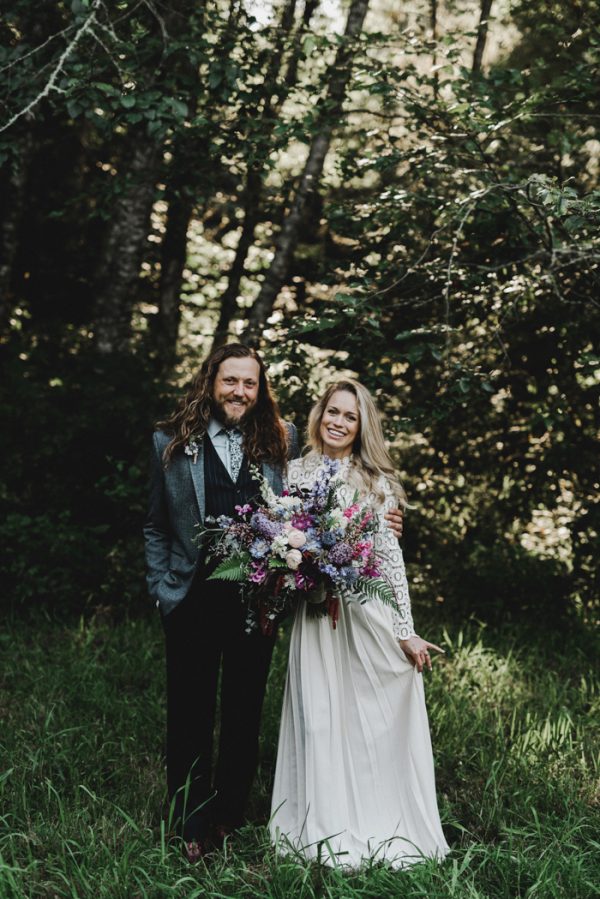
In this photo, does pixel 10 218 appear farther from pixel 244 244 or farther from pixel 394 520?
pixel 394 520

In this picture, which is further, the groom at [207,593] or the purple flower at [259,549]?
the groom at [207,593]

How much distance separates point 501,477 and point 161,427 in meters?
3.54

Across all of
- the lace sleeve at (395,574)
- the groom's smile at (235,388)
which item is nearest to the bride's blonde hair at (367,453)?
the lace sleeve at (395,574)

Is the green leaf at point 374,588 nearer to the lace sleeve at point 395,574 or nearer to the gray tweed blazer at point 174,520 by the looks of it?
the lace sleeve at point 395,574

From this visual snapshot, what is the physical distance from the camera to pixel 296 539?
9.13ft

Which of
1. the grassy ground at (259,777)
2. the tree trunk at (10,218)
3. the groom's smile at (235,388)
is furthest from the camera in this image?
the tree trunk at (10,218)

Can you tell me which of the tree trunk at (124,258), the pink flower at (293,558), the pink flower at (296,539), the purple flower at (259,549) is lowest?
the pink flower at (293,558)

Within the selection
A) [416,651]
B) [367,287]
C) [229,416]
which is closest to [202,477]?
[229,416]

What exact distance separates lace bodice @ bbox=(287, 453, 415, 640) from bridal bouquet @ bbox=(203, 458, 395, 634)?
171mm

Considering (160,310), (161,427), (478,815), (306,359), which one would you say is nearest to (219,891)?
(478,815)

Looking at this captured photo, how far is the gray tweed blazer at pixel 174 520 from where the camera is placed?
3219 millimetres

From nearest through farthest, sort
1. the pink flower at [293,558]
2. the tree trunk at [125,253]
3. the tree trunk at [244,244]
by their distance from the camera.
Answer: the pink flower at [293,558] < the tree trunk at [125,253] < the tree trunk at [244,244]

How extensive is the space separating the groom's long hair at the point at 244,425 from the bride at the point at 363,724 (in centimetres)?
22

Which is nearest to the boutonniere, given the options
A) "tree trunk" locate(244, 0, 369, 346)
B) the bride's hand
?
the bride's hand
